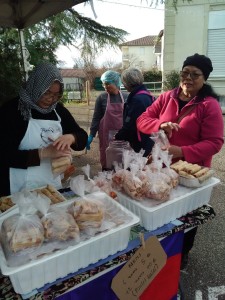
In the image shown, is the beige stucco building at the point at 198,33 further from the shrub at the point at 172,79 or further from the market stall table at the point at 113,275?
the market stall table at the point at 113,275

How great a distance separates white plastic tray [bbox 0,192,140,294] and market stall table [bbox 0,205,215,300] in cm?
3

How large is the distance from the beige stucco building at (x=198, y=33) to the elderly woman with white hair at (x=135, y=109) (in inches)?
291

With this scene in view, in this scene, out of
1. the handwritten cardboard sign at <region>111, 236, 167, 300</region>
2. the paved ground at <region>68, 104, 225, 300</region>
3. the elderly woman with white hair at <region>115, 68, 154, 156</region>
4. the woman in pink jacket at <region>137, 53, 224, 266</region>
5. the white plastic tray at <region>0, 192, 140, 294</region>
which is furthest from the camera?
the elderly woman with white hair at <region>115, 68, 154, 156</region>

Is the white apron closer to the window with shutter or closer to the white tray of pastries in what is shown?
the white tray of pastries

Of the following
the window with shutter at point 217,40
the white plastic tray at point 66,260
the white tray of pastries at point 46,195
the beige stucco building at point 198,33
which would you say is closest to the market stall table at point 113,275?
the white plastic tray at point 66,260

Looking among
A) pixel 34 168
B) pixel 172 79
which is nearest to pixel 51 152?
pixel 34 168

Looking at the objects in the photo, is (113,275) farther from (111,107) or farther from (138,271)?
(111,107)

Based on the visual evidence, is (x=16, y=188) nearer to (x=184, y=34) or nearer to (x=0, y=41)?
(x=0, y=41)

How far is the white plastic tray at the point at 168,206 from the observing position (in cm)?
128

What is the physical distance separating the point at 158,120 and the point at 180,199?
904mm

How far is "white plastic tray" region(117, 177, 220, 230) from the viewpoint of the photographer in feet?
4.20

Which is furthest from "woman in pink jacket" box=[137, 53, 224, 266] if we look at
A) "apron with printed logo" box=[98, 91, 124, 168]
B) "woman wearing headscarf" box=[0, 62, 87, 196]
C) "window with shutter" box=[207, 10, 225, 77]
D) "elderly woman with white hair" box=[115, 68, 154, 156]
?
"window with shutter" box=[207, 10, 225, 77]

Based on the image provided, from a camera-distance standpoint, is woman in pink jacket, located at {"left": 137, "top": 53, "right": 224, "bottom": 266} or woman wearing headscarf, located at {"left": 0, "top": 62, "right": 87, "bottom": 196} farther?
woman in pink jacket, located at {"left": 137, "top": 53, "right": 224, "bottom": 266}

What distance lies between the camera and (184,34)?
31.6ft
